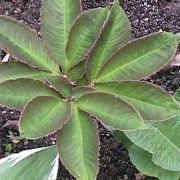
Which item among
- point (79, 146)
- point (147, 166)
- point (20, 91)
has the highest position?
point (20, 91)

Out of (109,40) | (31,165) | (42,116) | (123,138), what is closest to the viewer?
(42,116)

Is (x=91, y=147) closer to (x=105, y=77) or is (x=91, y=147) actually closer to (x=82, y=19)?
(x=105, y=77)

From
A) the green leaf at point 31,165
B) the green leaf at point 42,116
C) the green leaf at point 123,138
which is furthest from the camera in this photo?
the green leaf at point 123,138

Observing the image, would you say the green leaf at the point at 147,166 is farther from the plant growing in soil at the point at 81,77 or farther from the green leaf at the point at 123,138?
the plant growing in soil at the point at 81,77

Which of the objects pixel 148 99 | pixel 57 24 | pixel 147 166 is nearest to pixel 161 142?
pixel 147 166

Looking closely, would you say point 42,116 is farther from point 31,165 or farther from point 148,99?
point 31,165

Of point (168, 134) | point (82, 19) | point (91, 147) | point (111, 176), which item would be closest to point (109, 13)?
point (82, 19)

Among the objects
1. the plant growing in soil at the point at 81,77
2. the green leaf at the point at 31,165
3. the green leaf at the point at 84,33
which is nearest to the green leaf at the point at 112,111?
the plant growing in soil at the point at 81,77
